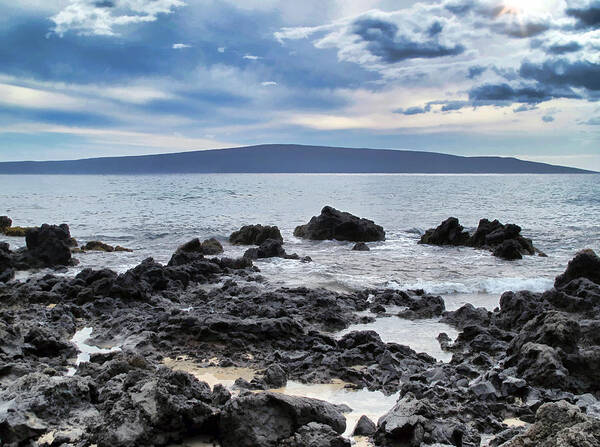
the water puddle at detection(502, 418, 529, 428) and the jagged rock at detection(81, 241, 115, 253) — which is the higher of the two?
the water puddle at detection(502, 418, 529, 428)

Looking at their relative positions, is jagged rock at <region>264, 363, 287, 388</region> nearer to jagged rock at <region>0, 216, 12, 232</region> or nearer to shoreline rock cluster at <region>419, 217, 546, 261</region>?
shoreline rock cluster at <region>419, 217, 546, 261</region>

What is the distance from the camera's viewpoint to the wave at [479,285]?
15.2 m

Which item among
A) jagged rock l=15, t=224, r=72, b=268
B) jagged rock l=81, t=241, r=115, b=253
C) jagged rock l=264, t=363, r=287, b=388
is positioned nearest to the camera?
jagged rock l=264, t=363, r=287, b=388

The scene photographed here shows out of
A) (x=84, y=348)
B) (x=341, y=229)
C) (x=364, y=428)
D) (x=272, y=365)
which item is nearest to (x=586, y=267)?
(x=272, y=365)

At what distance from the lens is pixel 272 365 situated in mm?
7863

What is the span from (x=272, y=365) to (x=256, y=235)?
20.8 metres

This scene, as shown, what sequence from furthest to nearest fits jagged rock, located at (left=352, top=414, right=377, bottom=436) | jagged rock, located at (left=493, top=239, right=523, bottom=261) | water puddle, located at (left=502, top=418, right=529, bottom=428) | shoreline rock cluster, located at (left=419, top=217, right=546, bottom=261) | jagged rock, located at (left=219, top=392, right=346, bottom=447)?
shoreline rock cluster, located at (left=419, top=217, right=546, bottom=261) → jagged rock, located at (left=493, top=239, right=523, bottom=261) → water puddle, located at (left=502, top=418, right=529, bottom=428) → jagged rock, located at (left=352, top=414, right=377, bottom=436) → jagged rock, located at (left=219, top=392, right=346, bottom=447)

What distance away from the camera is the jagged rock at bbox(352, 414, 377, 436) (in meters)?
5.65

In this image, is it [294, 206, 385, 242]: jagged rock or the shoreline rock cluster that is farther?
[294, 206, 385, 242]: jagged rock

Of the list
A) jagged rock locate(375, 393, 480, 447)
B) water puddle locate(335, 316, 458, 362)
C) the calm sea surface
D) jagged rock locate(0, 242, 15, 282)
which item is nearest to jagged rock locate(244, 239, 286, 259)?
the calm sea surface

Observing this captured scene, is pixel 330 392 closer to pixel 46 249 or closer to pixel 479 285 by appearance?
pixel 479 285

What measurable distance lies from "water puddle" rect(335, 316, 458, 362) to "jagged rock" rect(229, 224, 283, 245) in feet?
54.9

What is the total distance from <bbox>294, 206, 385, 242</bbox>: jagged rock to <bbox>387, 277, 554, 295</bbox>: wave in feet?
44.4

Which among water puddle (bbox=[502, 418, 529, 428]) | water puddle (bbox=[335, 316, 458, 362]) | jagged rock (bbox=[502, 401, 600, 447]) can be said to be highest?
jagged rock (bbox=[502, 401, 600, 447])
